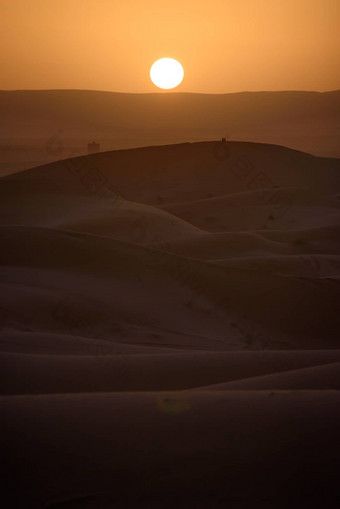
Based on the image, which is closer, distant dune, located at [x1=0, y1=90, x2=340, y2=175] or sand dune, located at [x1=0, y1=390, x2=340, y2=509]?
sand dune, located at [x1=0, y1=390, x2=340, y2=509]

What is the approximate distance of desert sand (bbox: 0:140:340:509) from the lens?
1434 millimetres

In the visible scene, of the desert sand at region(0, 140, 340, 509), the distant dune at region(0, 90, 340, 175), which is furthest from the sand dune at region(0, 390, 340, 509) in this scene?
the distant dune at region(0, 90, 340, 175)

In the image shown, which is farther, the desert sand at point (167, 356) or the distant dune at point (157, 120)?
the distant dune at point (157, 120)

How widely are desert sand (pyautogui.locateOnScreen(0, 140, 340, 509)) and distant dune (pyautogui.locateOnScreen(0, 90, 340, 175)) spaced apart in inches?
574

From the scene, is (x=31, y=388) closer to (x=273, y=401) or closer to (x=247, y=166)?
(x=273, y=401)

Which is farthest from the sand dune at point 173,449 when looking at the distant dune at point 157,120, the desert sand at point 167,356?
the distant dune at point 157,120

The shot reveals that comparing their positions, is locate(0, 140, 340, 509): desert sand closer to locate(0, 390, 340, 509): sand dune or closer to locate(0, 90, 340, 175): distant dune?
locate(0, 390, 340, 509): sand dune

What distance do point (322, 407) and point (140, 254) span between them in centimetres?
335

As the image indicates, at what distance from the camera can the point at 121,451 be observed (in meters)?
1.54

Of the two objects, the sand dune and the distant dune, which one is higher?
the distant dune

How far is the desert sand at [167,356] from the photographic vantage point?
4.70 ft

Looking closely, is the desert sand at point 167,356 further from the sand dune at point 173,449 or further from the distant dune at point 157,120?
the distant dune at point 157,120

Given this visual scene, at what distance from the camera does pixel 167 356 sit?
262 centimetres

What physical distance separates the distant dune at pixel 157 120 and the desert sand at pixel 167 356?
1458 cm
